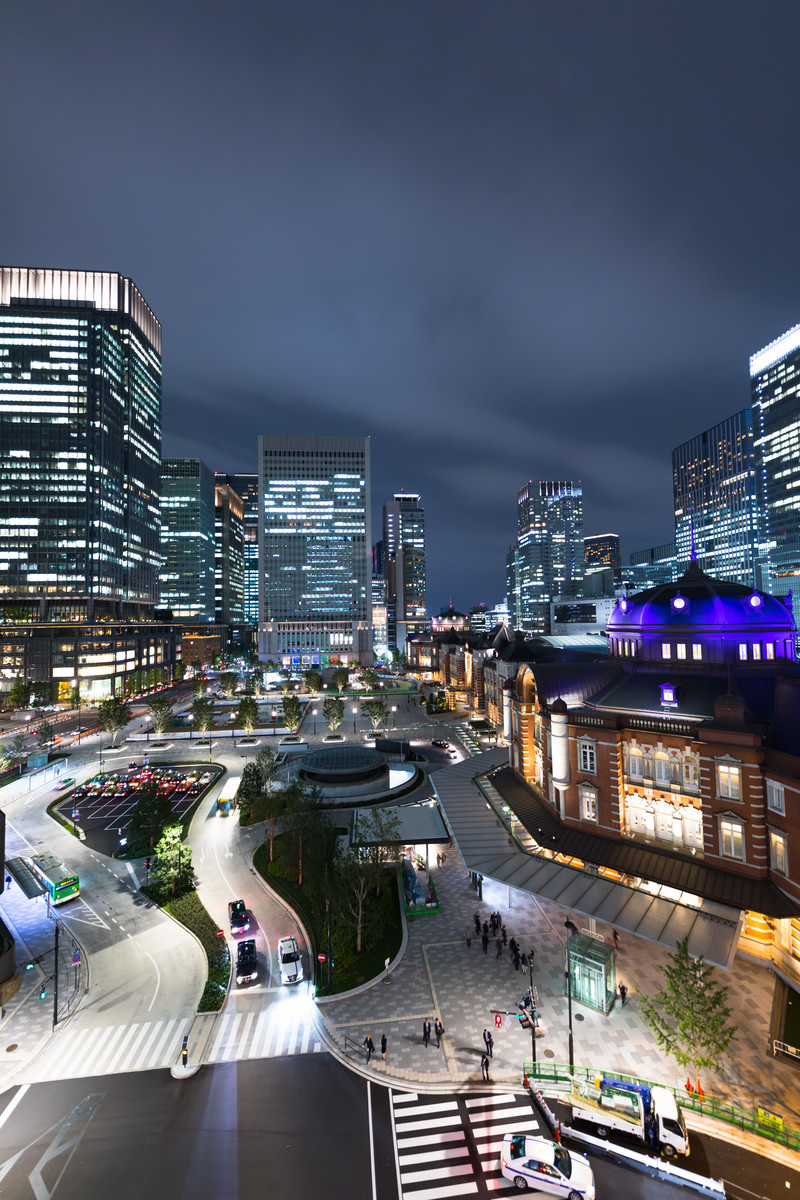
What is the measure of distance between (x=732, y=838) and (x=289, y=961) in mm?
28531

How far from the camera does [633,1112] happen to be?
22188 mm

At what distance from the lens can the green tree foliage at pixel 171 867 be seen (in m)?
41.7

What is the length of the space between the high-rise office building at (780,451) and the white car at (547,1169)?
158m

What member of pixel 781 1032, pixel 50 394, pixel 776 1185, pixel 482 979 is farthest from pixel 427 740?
pixel 50 394

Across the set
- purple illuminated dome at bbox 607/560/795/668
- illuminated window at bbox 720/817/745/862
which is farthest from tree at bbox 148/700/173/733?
illuminated window at bbox 720/817/745/862

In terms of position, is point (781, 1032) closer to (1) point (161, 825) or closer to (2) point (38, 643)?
(1) point (161, 825)

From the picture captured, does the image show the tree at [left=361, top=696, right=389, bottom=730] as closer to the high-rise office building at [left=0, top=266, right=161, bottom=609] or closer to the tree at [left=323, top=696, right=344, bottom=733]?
the tree at [left=323, top=696, right=344, bottom=733]

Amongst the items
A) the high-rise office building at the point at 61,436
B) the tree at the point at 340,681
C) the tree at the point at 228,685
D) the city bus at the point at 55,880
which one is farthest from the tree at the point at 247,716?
the high-rise office building at the point at 61,436

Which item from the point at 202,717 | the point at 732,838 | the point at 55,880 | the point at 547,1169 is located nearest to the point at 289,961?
the point at 547,1169

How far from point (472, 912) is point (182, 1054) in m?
21.1

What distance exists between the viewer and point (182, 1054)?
81.8ft

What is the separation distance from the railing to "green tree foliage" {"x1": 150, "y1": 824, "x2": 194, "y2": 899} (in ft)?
96.7

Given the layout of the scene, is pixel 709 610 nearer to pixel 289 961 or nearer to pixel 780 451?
pixel 289 961

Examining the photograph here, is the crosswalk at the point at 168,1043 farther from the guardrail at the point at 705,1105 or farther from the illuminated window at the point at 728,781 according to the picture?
the illuminated window at the point at 728,781
